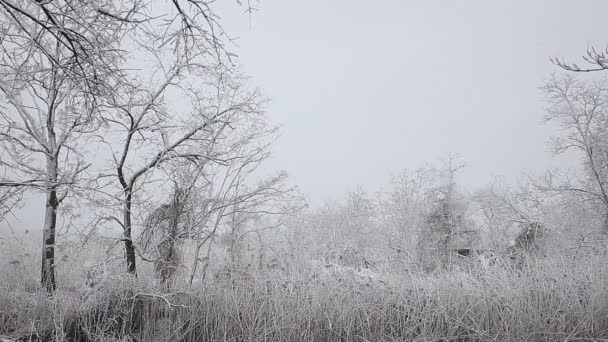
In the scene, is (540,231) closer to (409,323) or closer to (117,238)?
(409,323)

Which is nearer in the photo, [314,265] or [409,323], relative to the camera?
[409,323]

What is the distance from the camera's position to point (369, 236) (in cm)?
2830

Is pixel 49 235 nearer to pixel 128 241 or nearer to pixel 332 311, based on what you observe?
pixel 128 241

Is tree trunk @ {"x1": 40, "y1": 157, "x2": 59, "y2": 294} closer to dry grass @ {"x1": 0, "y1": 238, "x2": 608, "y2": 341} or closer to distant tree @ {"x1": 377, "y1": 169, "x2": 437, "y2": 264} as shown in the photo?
dry grass @ {"x1": 0, "y1": 238, "x2": 608, "y2": 341}

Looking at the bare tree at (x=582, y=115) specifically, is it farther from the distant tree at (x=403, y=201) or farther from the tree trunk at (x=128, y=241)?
the tree trunk at (x=128, y=241)

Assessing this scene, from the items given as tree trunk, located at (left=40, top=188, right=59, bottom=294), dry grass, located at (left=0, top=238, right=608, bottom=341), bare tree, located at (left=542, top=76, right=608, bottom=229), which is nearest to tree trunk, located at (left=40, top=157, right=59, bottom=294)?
tree trunk, located at (left=40, top=188, right=59, bottom=294)

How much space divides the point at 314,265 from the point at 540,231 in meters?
8.56

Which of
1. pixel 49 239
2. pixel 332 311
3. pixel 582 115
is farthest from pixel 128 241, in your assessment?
pixel 582 115

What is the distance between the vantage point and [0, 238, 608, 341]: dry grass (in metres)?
5.23

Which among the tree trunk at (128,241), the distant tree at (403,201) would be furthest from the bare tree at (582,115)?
the tree trunk at (128,241)

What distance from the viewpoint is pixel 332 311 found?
5.42m

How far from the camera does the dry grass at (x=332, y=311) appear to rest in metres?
5.23

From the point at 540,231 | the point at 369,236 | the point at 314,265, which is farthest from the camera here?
the point at 369,236

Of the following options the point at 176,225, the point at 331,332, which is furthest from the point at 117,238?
the point at 331,332
